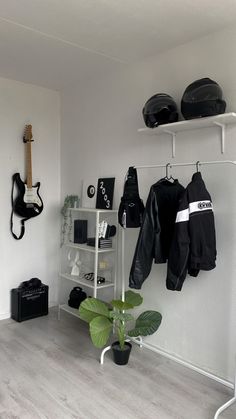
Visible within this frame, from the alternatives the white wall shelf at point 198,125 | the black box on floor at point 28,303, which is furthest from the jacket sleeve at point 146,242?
the black box on floor at point 28,303

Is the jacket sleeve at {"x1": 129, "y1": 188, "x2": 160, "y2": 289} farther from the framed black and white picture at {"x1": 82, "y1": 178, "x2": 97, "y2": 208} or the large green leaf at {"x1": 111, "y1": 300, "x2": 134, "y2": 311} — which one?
the framed black and white picture at {"x1": 82, "y1": 178, "x2": 97, "y2": 208}

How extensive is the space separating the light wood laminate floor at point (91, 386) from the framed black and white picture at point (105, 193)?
1.29 m

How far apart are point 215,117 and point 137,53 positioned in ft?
3.53

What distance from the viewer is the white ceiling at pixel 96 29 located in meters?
2.14

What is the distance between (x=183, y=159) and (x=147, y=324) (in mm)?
1345

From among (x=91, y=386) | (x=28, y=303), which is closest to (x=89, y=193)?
(x=28, y=303)

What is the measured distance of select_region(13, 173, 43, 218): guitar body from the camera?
12.0ft

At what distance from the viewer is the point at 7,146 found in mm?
3602

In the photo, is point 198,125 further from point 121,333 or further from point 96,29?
point 121,333

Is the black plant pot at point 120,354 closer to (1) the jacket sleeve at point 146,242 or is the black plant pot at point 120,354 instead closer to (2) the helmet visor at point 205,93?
(1) the jacket sleeve at point 146,242

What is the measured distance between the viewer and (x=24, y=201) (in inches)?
144

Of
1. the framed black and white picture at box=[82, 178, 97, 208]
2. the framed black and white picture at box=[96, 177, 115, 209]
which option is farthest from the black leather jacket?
the framed black and white picture at box=[82, 178, 97, 208]

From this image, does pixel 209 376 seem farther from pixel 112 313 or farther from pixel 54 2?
pixel 54 2


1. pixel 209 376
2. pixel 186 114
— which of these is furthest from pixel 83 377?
pixel 186 114
